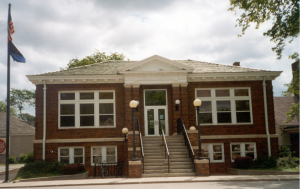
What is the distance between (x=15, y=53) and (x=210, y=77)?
11944mm

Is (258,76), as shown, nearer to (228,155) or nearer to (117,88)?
(228,155)

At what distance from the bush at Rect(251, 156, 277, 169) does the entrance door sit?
5.75m

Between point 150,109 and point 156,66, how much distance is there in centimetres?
292

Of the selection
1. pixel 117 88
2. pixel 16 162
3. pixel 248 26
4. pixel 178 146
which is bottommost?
pixel 16 162

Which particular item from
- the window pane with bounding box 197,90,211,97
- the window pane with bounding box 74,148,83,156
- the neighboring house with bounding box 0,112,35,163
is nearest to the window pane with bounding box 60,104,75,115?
the window pane with bounding box 74,148,83,156

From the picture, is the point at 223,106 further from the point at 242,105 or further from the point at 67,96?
the point at 67,96

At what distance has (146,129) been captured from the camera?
65.1ft

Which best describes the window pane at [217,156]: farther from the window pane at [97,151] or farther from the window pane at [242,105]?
the window pane at [97,151]

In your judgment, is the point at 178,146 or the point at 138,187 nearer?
the point at 138,187

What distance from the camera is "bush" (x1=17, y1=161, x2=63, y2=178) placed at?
17.1 metres

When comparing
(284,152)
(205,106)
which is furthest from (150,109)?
(284,152)

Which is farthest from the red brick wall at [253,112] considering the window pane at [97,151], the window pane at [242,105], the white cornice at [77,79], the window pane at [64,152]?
the window pane at [64,152]

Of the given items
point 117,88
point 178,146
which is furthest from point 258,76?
point 117,88

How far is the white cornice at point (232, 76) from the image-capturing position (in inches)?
780
